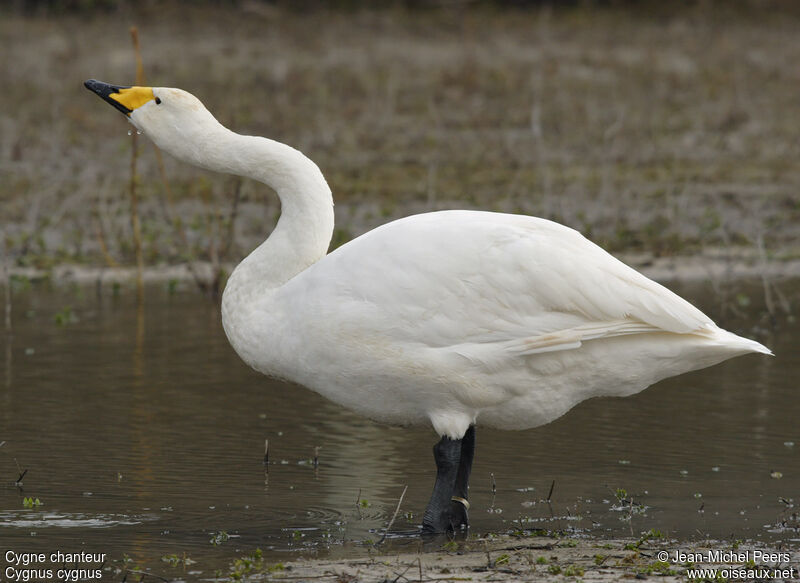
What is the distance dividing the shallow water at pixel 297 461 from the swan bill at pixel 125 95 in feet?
5.38

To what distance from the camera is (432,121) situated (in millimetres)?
16562

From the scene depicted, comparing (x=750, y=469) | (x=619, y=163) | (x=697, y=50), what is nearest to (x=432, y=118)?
(x=619, y=163)

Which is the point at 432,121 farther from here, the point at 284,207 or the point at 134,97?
the point at 284,207

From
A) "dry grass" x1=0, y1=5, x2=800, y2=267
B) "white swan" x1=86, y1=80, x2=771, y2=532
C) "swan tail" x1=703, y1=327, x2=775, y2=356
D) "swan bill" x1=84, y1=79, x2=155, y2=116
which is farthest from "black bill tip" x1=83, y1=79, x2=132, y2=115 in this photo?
"dry grass" x1=0, y1=5, x2=800, y2=267

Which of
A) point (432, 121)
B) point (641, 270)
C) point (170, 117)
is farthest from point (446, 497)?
point (432, 121)

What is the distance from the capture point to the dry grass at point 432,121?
12.8 m

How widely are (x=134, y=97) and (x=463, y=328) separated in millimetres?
1786

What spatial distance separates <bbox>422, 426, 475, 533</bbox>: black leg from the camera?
5.79m

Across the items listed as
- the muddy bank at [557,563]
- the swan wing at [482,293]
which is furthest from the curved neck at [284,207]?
the muddy bank at [557,563]

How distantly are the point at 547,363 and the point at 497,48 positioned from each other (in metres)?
14.9

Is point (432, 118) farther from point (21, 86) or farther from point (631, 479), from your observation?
point (631, 479)

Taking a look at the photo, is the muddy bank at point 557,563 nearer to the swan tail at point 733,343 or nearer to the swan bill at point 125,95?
the swan tail at point 733,343

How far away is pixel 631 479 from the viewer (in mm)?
6523

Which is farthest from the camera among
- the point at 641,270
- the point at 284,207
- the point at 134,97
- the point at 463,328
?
the point at 641,270
